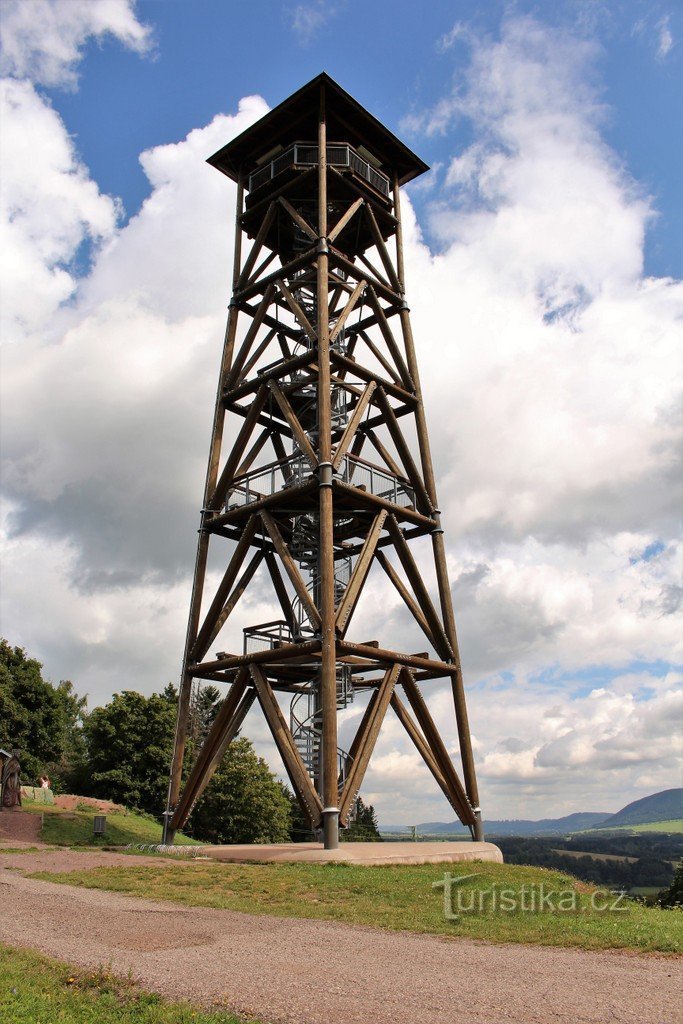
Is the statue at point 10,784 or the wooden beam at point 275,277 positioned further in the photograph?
the statue at point 10,784

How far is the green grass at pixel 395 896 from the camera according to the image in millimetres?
8617

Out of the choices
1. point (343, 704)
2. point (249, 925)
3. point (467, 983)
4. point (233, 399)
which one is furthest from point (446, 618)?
point (467, 983)

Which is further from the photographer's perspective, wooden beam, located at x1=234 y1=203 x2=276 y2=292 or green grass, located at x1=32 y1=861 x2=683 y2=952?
wooden beam, located at x1=234 y1=203 x2=276 y2=292

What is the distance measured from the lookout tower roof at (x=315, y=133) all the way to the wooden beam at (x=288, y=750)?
17.3 m

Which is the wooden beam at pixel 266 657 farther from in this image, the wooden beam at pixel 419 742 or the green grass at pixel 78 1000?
the green grass at pixel 78 1000

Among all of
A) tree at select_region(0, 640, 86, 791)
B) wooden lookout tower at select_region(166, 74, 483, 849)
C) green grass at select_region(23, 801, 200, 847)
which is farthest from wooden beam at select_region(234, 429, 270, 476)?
tree at select_region(0, 640, 86, 791)

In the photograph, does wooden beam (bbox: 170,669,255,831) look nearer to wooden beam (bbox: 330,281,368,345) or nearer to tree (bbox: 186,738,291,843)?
wooden beam (bbox: 330,281,368,345)

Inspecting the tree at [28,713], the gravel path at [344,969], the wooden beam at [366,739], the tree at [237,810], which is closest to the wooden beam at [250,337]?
the wooden beam at [366,739]

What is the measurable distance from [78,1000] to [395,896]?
5.92 m

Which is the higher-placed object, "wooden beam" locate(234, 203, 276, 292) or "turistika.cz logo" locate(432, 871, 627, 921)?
"wooden beam" locate(234, 203, 276, 292)

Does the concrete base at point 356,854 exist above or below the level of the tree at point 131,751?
below

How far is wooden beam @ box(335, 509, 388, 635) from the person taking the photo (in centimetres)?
1775

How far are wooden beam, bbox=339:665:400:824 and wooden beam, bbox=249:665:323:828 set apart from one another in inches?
26.1

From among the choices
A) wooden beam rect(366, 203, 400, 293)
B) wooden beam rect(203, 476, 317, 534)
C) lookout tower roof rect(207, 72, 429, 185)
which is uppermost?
lookout tower roof rect(207, 72, 429, 185)
